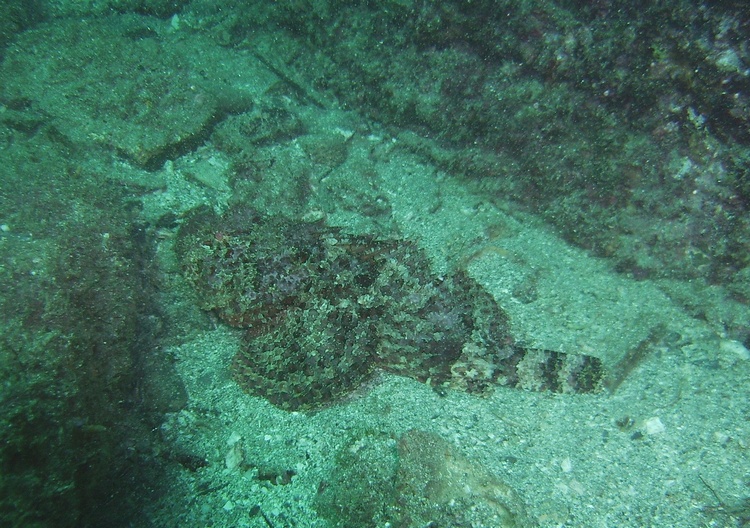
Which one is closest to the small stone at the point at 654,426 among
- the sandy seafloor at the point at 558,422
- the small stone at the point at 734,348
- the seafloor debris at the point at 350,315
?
the sandy seafloor at the point at 558,422

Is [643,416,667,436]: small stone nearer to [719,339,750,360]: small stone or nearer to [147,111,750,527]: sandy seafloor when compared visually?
[147,111,750,527]: sandy seafloor

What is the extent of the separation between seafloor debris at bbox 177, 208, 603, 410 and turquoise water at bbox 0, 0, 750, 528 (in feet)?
0.08

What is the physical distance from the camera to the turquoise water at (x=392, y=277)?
10.1ft

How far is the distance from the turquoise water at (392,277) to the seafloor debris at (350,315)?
0.02 metres

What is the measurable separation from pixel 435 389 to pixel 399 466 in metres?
0.96

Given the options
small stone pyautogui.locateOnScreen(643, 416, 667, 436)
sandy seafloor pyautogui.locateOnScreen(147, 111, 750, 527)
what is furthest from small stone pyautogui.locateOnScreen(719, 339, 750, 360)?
small stone pyautogui.locateOnScreen(643, 416, 667, 436)

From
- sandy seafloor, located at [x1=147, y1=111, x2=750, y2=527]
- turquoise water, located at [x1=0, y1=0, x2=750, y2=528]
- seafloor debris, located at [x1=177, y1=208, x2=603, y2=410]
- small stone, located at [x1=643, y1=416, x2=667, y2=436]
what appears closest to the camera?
turquoise water, located at [x1=0, y1=0, x2=750, y2=528]

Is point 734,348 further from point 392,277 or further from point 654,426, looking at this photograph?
point 392,277

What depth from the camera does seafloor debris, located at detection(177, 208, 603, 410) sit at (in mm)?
4094

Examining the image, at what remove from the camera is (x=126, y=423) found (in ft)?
10.2

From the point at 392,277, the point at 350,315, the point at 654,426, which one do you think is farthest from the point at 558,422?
the point at 350,315

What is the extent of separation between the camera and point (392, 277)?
4.38 meters

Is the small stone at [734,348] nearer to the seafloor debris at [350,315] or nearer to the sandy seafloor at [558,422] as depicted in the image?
the sandy seafloor at [558,422]

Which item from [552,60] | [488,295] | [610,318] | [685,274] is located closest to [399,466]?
[488,295]
